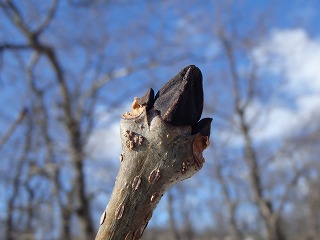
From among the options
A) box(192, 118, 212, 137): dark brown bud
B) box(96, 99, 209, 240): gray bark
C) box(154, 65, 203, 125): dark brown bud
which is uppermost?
box(154, 65, 203, 125): dark brown bud

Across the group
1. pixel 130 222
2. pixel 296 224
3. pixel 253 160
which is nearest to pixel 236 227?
pixel 253 160

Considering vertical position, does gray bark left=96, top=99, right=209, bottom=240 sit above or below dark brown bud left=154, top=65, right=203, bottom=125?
below

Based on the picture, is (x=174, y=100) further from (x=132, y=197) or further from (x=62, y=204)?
(x=62, y=204)

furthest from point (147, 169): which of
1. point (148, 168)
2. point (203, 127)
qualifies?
point (203, 127)

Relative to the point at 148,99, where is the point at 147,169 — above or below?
below

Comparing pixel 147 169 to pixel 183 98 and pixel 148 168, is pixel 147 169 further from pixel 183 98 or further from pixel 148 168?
pixel 183 98

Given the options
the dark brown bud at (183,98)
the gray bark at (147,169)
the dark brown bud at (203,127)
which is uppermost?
the dark brown bud at (183,98)
